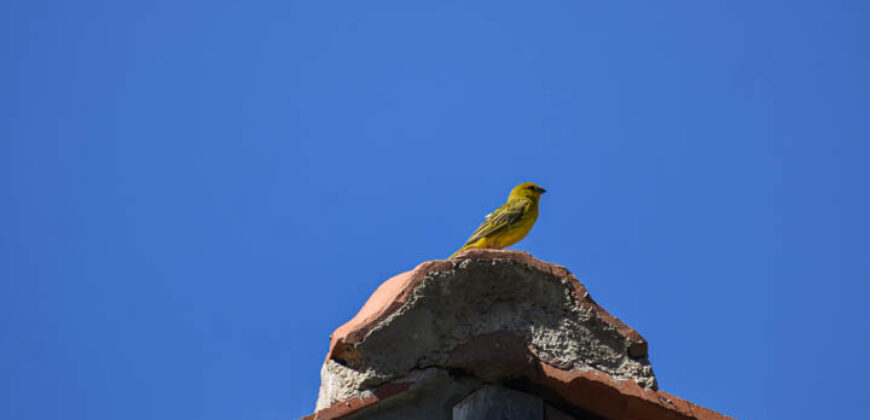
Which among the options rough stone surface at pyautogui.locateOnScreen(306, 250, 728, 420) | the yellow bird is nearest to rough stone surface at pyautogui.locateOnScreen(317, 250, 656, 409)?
rough stone surface at pyautogui.locateOnScreen(306, 250, 728, 420)

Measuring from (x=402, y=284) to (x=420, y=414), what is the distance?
452mm

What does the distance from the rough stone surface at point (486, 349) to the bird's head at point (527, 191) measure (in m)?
4.35

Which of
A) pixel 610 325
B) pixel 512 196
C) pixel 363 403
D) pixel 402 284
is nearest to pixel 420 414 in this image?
pixel 363 403

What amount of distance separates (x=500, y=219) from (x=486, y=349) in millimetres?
3983

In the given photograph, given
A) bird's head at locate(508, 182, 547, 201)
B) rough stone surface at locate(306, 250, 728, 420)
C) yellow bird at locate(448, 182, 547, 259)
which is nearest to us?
rough stone surface at locate(306, 250, 728, 420)

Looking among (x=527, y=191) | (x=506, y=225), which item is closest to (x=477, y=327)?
(x=506, y=225)

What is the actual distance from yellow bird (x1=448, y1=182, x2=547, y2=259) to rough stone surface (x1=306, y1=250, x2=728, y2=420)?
141 inches

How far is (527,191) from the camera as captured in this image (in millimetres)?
8203

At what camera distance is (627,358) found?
3.81 metres

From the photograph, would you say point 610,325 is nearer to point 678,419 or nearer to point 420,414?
point 678,419

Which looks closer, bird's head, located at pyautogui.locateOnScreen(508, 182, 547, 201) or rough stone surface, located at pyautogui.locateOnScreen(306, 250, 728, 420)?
rough stone surface, located at pyautogui.locateOnScreen(306, 250, 728, 420)

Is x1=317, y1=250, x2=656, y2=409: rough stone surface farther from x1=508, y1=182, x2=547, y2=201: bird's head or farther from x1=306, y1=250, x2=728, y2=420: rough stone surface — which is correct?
x1=508, y1=182, x2=547, y2=201: bird's head

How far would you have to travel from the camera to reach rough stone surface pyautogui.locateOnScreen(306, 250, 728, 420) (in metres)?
3.59

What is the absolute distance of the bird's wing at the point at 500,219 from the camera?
7480mm
